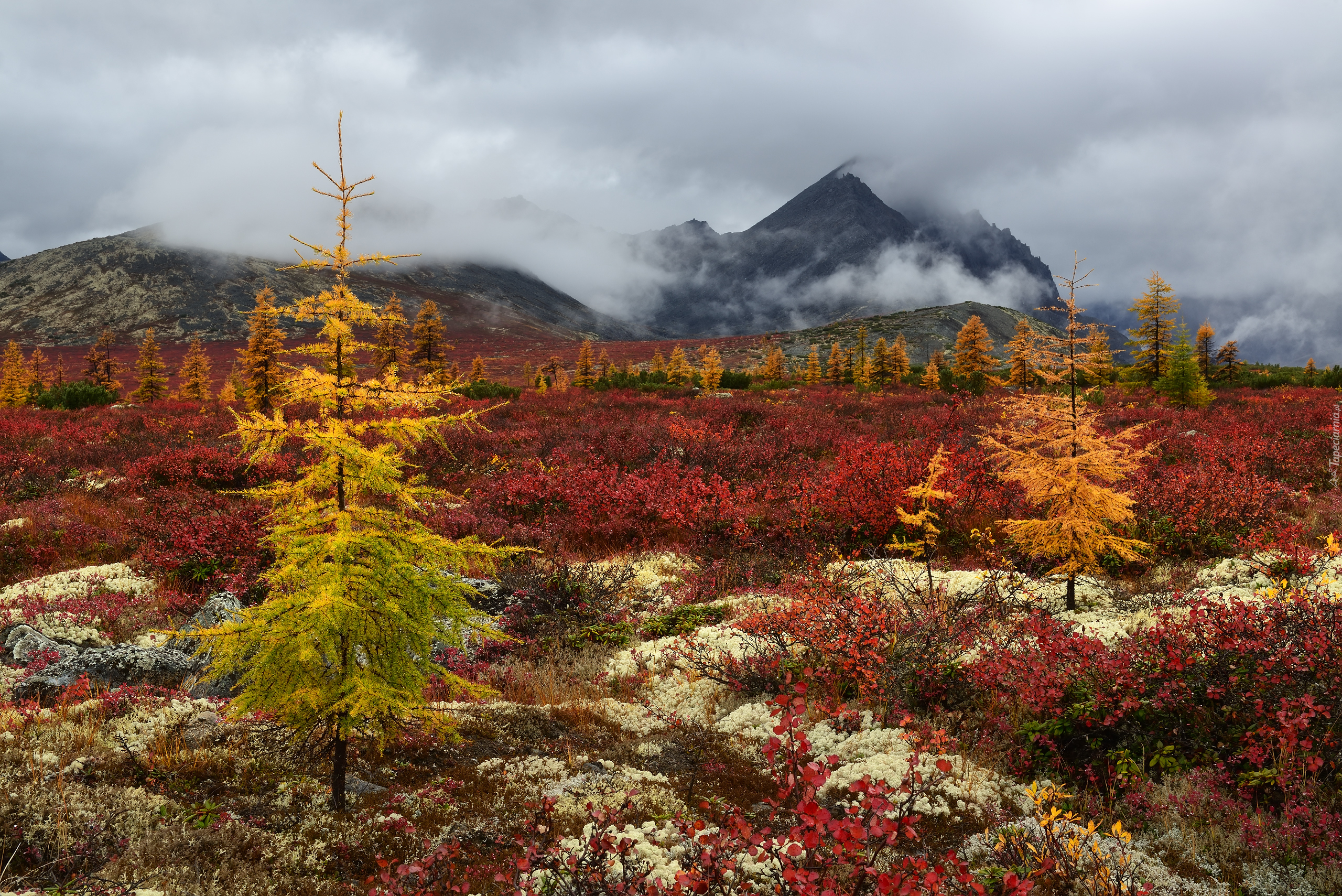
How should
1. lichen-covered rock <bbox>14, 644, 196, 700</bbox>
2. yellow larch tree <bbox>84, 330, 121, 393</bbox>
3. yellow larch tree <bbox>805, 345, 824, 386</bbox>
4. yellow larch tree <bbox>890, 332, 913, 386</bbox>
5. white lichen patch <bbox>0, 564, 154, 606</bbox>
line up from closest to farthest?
lichen-covered rock <bbox>14, 644, 196, 700</bbox> < white lichen patch <bbox>0, 564, 154, 606</bbox> < yellow larch tree <bbox>84, 330, 121, 393</bbox> < yellow larch tree <bbox>890, 332, 913, 386</bbox> < yellow larch tree <bbox>805, 345, 824, 386</bbox>

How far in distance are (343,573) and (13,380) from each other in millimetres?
56981

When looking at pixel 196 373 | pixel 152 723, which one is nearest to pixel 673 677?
pixel 152 723

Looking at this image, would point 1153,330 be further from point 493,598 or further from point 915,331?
point 915,331

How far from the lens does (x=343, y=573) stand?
12.6 ft

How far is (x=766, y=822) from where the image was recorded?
4.09 metres

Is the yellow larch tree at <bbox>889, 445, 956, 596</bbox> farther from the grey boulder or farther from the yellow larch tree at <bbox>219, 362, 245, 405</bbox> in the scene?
the yellow larch tree at <bbox>219, 362, 245, 405</bbox>

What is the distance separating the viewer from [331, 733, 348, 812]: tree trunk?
408 cm

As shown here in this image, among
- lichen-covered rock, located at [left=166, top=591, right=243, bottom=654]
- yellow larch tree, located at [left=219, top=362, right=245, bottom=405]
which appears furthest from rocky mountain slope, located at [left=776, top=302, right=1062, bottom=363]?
lichen-covered rock, located at [left=166, top=591, right=243, bottom=654]

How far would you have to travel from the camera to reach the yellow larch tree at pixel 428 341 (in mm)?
38969

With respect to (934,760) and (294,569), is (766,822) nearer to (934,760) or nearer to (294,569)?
(934,760)

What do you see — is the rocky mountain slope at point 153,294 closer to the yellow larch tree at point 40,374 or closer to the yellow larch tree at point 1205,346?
the yellow larch tree at point 40,374

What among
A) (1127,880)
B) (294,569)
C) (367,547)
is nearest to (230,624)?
(294,569)

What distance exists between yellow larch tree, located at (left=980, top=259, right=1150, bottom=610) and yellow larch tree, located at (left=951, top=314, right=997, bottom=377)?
131 feet

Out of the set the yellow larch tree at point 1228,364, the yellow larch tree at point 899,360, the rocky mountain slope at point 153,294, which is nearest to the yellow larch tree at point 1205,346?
the yellow larch tree at point 1228,364
